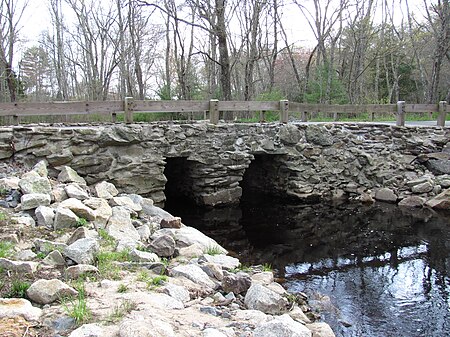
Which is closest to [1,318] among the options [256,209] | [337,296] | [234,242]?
[337,296]

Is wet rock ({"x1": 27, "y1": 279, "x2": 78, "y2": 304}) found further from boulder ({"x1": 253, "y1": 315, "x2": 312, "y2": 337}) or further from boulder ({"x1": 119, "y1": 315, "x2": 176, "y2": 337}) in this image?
boulder ({"x1": 253, "y1": 315, "x2": 312, "y2": 337})

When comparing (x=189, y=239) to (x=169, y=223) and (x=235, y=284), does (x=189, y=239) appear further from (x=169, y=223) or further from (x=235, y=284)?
(x=235, y=284)

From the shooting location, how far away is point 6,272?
3559 mm

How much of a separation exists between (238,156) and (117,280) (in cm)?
743

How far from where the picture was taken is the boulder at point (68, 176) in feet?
25.4

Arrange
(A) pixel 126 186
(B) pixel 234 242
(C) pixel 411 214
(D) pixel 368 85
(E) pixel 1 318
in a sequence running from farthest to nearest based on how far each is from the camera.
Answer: (D) pixel 368 85, (C) pixel 411 214, (A) pixel 126 186, (B) pixel 234 242, (E) pixel 1 318

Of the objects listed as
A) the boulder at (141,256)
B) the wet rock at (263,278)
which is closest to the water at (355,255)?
the wet rock at (263,278)

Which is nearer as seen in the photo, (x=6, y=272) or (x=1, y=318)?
(x=1, y=318)

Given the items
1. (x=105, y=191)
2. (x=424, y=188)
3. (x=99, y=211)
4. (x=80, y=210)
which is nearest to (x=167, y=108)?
(x=105, y=191)

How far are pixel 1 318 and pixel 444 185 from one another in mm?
12007

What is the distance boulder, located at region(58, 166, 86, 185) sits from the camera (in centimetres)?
774

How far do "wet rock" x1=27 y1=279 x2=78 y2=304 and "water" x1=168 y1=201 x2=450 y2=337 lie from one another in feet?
10.2

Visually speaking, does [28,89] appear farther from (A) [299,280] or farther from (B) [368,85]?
(A) [299,280]

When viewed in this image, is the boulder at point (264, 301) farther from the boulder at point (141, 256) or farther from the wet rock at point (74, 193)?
the wet rock at point (74, 193)
